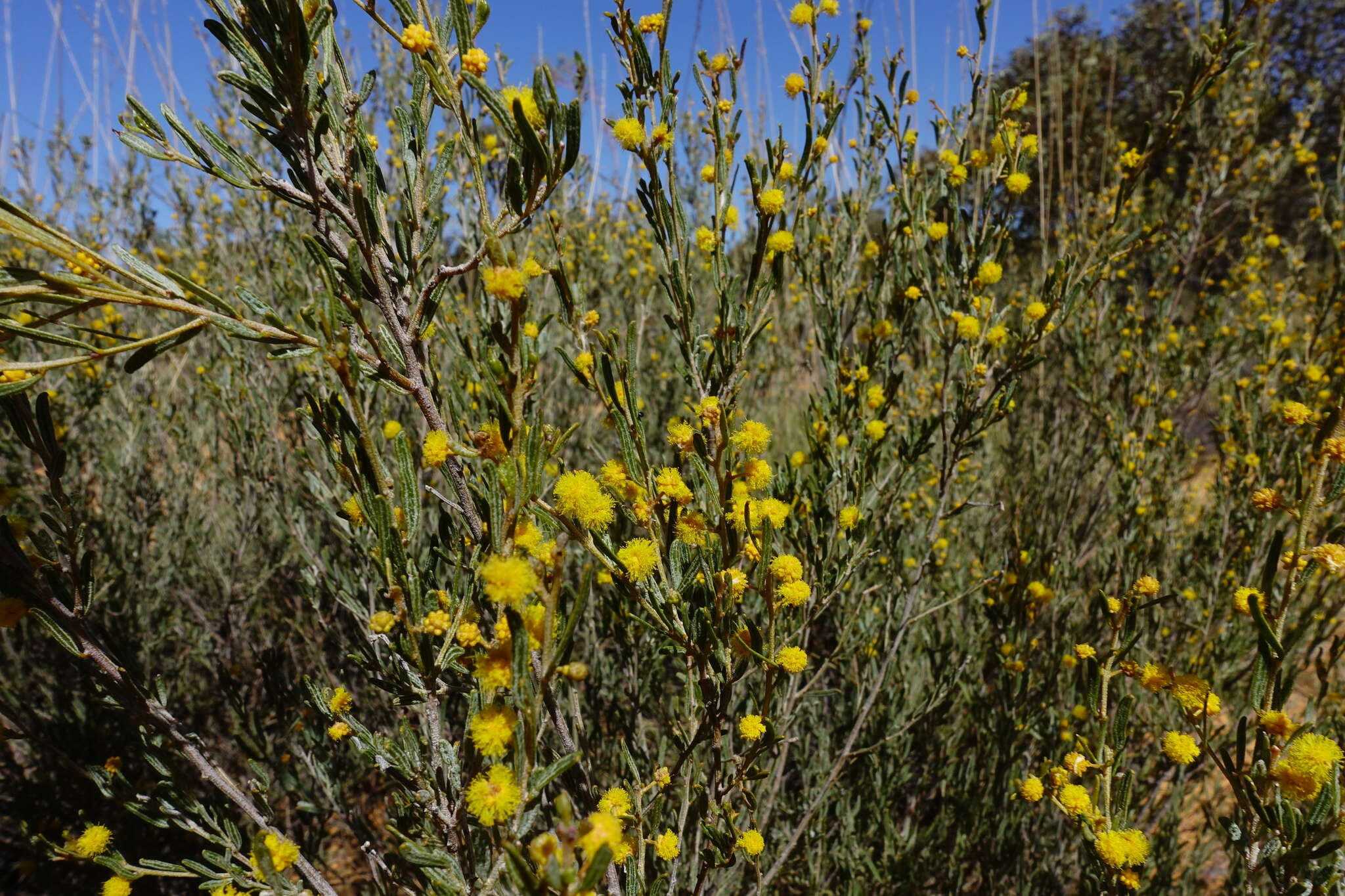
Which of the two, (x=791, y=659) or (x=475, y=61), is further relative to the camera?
(x=791, y=659)

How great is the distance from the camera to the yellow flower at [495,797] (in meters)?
0.75

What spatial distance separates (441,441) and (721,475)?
1.50 ft

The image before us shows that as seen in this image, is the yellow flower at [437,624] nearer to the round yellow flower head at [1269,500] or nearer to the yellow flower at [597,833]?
the yellow flower at [597,833]

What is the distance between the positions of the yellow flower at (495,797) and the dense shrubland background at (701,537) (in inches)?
2.0

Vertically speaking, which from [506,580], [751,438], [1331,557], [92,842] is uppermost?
[751,438]

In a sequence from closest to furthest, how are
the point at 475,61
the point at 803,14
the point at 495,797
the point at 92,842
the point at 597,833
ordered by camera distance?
the point at 597,833, the point at 495,797, the point at 475,61, the point at 92,842, the point at 803,14

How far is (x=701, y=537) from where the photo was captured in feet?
3.59

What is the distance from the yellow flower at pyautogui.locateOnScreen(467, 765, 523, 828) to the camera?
2.47 ft

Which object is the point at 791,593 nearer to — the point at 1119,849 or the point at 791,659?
the point at 791,659

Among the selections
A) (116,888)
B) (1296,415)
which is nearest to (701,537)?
(1296,415)

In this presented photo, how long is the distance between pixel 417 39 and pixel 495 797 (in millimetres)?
917

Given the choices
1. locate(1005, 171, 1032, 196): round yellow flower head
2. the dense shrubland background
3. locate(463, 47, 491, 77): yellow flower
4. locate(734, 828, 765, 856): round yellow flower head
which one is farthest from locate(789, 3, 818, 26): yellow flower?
locate(734, 828, 765, 856): round yellow flower head

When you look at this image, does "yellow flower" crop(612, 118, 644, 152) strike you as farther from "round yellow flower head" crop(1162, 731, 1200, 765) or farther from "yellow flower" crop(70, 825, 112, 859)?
"yellow flower" crop(70, 825, 112, 859)

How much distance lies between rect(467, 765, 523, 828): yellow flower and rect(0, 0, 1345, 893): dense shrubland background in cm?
5
